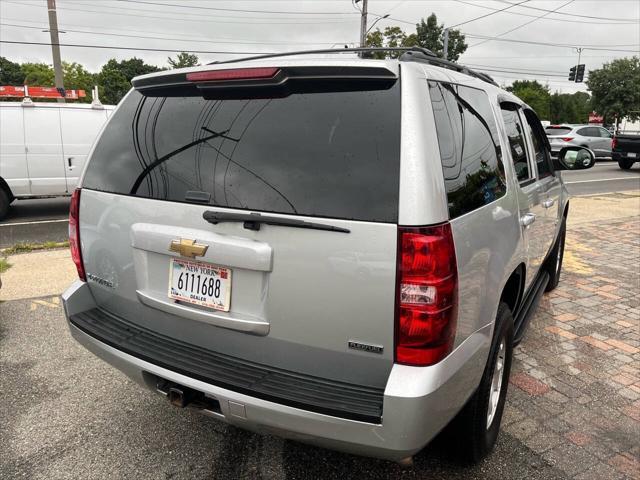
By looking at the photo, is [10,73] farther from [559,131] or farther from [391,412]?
[391,412]

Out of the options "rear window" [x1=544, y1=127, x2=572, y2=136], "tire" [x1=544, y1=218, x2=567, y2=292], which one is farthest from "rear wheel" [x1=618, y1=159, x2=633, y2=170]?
"tire" [x1=544, y1=218, x2=567, y2=292]

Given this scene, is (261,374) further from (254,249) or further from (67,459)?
(67,459)

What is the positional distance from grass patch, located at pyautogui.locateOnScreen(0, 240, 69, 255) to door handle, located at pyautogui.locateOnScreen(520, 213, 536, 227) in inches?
243

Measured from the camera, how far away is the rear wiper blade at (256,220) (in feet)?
5.87

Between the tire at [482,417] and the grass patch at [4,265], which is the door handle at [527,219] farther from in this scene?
the grass patch at [4,265]

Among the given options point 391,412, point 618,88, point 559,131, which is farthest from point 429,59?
point 618,88

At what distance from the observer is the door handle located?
279cm

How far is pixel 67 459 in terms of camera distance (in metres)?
2.51

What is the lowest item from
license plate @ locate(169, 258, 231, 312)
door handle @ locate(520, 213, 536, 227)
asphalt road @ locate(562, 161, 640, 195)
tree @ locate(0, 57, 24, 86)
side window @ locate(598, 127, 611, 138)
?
asphalt road @ locate(562, 161, 640, 195)

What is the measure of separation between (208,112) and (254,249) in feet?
2.39

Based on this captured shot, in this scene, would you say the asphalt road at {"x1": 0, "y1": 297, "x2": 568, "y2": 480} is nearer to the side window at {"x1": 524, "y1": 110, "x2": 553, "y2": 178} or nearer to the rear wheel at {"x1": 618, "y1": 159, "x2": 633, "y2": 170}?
the side window at {"x1": 524, "y1": 110, "x2": 553, "y2": 178}

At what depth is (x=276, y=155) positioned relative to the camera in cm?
198

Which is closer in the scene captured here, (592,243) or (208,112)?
(208,112)

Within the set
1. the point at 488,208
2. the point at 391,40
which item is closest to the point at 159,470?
the point at 488,208
